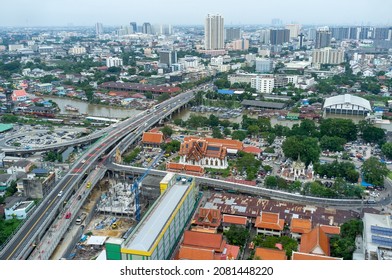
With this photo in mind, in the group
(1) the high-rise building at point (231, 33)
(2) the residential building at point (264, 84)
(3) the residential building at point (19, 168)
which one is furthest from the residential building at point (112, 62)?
(3) the residential building at point (19, 168)

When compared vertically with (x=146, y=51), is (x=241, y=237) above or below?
below

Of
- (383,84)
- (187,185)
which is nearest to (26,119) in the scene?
(187,185)

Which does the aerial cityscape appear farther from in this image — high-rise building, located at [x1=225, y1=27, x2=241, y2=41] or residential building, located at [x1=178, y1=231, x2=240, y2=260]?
high-rise building, located at [x1=225, y1=27, x2=241, y2=41]

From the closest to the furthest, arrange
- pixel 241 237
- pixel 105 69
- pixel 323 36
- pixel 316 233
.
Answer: pixel 316 233
pixel 241 237
pixel 105 69
pixel 323 36

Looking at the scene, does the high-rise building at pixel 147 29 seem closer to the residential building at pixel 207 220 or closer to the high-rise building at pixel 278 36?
the high-rise building at pixel 278 36

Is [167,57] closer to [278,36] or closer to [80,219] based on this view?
[278,36]

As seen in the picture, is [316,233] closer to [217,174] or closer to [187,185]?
[187,185]
